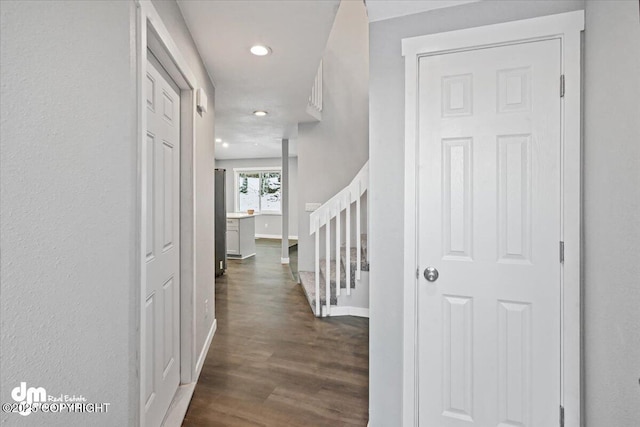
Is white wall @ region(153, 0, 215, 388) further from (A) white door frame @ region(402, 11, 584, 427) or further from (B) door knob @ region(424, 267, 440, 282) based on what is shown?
(A) white door frame @ region(402, 11, 584, 427)

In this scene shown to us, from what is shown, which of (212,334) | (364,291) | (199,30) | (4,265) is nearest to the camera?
(4,265)

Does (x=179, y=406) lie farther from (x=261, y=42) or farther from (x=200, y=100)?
(x=261, y=42)

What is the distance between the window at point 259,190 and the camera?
10625 millimetres

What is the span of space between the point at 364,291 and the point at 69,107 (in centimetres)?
316

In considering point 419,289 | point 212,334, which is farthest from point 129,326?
point 212,334

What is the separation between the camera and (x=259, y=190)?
1070 cm

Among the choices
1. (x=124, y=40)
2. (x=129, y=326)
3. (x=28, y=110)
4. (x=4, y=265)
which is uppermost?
(x=124, y=40)

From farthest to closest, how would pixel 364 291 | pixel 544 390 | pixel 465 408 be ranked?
pixel 364 291, pixel 465 408, pixel 544 390

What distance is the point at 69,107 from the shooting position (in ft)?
2.85

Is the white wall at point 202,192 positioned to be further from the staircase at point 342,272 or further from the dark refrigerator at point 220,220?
the dark refrigerator at point 220,220

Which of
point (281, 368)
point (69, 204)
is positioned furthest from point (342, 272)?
point (69, 204)

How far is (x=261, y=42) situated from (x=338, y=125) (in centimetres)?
256

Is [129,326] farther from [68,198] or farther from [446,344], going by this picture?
[446,344]

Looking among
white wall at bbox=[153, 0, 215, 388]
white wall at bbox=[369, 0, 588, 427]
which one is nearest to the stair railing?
white wall at bbox=[153, 0, 215, 388]
